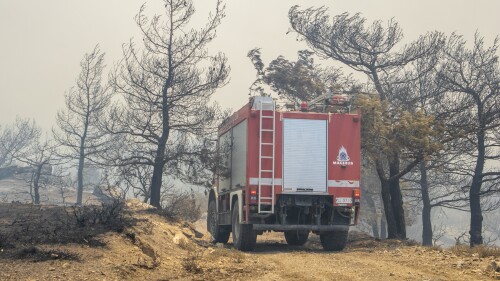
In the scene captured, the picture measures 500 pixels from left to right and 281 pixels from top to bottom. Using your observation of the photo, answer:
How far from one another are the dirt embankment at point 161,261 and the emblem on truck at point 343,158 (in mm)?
2415

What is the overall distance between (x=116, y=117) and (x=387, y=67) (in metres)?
12.4

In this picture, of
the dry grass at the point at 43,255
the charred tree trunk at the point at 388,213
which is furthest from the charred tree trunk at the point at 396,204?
the dry grass at the point at 43,255

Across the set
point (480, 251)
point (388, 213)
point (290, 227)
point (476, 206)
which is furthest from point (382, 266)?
point (476, 206)

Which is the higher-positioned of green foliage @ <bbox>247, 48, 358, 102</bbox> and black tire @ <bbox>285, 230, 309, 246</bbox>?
green foliage @ <bbox>247, 48, 358, 102</bbox>

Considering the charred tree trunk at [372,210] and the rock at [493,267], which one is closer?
the rock at [493,267]

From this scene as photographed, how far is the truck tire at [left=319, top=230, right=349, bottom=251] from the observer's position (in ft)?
44.1

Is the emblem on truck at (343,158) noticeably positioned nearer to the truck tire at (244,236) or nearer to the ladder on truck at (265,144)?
the ladder on truck at (265,144)

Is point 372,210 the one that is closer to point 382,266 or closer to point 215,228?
point 215,228

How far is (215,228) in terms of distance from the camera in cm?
1631

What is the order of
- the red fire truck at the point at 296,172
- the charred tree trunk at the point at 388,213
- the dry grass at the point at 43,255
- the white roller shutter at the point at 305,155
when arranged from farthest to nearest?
the charred tree trunk at the point at 388,213 < the white roller shutter at the point at 305,155 < the red fire truck at the point at 296,172 < the dry grass at the point at 43,255

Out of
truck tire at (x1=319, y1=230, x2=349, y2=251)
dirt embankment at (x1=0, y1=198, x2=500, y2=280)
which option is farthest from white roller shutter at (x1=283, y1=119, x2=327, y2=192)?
dirt embankment at (x1=0, y1=198, x2=500, y2=280)

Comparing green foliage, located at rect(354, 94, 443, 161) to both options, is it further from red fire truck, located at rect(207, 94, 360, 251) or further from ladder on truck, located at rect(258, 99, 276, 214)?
ladder on truck, located at rect(258, 99, 276, 214)

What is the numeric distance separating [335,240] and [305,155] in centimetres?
266

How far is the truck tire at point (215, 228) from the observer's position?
52.5 ft
